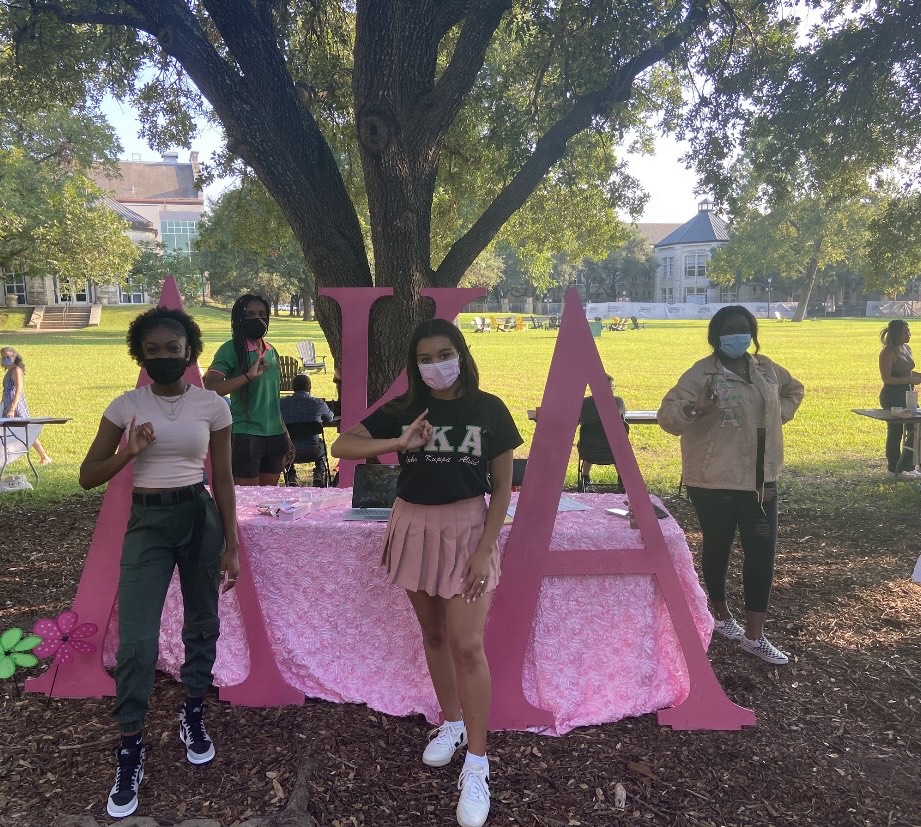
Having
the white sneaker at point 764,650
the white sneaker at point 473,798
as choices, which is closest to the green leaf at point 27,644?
the white sneaker at point 473,798

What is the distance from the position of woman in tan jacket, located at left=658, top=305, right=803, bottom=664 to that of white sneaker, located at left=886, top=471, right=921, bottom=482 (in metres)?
5.39

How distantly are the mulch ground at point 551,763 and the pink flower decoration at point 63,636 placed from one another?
27cm

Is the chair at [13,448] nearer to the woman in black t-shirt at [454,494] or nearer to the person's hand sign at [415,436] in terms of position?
the woman in black t-shirt at [454,494]

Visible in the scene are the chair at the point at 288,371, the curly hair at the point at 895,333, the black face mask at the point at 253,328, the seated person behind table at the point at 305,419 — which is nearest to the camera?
the black face mask at the point at 253,328

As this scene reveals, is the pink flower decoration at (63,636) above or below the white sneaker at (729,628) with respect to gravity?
above

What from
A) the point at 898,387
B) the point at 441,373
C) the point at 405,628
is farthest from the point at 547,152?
the point at 898,387

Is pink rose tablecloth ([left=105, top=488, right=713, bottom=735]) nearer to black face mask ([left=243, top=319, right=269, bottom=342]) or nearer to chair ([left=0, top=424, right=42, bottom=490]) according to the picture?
black face mask ([left=243, top=319, right=269, bottom=342])

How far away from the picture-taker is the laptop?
351 cm

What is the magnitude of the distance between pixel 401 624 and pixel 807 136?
621 centimetres

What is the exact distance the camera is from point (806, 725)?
10.2 ft

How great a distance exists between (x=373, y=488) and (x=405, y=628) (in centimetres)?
71

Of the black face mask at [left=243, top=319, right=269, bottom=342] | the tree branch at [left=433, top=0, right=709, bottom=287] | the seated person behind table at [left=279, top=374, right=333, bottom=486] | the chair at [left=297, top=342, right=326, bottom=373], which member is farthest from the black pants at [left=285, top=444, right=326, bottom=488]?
the chair at [left=297, top=342, right=326, bottom=373]

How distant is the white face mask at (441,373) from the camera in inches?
99.4

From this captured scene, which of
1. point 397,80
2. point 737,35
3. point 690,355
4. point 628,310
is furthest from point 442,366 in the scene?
point 628,310
